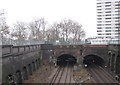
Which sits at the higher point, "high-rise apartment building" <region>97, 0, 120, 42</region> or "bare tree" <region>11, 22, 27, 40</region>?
"high-rise apartment building" <region>97, 0, 120, 42</region>

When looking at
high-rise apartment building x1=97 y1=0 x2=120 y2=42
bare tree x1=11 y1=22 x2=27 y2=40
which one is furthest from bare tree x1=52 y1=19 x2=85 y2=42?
high-rise apartment building x1=97 y1=0 x2=120 y2=42

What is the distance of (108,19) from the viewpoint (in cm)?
13775

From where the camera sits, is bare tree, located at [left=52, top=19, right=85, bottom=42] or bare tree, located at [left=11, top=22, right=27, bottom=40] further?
bare tree, located at [left=52, top=19, right=85, bottom=42]

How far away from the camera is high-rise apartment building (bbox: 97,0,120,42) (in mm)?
135250

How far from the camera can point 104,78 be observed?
35750 mm

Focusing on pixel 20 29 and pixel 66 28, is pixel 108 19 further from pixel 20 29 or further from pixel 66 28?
pixel 20 29

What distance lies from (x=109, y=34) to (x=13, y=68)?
118666 mm

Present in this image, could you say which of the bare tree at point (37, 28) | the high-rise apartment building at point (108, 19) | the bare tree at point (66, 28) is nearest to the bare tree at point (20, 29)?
the bare tree at point (37, 28)

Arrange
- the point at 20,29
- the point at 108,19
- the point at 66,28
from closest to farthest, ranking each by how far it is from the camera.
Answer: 1. the point at 20,29
2. the point at 66,28
3. the point at 108,19

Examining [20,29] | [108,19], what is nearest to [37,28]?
[20,29]

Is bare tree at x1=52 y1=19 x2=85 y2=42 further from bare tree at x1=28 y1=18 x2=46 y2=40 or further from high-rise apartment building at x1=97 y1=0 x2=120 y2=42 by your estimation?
high-rise apartment building at x1=97 y1=0 x2=120 y2=42

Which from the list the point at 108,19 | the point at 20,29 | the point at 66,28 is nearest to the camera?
the point at 20,29

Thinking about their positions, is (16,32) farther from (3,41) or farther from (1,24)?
(3,41)

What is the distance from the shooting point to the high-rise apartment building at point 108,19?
135250 millimetres
